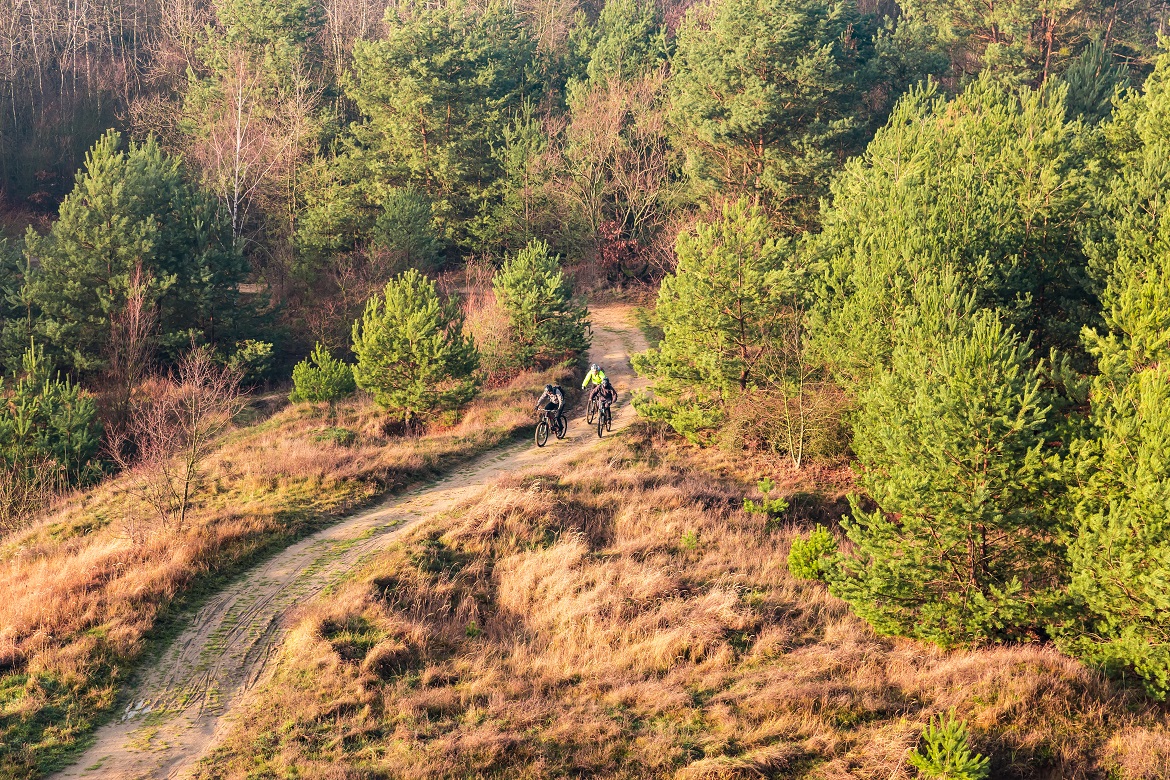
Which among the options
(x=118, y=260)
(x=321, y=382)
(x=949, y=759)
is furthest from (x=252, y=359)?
(x=949, y=759)

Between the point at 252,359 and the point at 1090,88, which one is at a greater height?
the point at 1090,88

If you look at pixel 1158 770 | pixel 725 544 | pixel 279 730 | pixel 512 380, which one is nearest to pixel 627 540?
pixel 725 544

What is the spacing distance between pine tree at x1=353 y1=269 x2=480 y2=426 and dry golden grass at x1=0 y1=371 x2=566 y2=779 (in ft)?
3.93

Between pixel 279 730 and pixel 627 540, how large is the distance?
375 inches

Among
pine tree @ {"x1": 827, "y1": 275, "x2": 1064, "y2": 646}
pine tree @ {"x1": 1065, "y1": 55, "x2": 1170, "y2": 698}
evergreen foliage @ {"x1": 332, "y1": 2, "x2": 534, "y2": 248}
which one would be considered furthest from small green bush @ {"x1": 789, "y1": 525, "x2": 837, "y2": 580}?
evergreen foliage @ {"x1": 332, "y1": 2, "x2": 534, "y2": 248}

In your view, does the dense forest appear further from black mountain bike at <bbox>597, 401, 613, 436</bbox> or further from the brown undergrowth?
black mountain bike at <bbox>597, 401, 613, 436</bbox>

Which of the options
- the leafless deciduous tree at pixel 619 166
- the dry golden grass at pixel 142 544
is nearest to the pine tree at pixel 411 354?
the dry golden grass at pixel 142 544

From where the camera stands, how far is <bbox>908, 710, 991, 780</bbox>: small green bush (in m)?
12.1

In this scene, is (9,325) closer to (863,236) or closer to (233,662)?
(233,662)

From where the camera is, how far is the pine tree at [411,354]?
2783 cm

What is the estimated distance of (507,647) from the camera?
53.7ft

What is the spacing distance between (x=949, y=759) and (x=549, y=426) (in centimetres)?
1686

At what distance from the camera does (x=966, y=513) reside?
15734 millimetres

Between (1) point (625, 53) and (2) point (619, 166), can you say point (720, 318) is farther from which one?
(1) point (625, 53)
